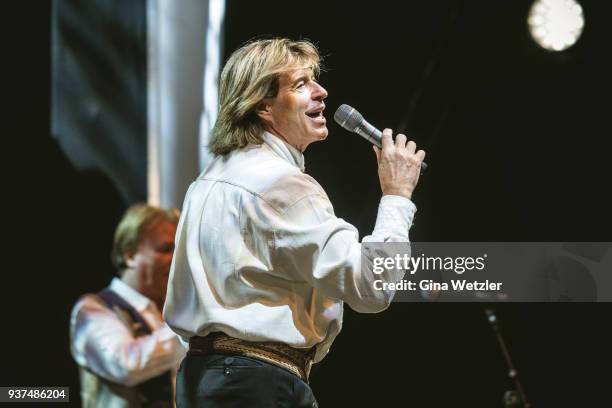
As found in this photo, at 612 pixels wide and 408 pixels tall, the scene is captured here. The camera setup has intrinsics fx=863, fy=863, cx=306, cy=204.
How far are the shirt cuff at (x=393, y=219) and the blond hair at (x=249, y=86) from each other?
288 mm

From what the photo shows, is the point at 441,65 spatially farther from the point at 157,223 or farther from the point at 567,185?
the point at 157,223

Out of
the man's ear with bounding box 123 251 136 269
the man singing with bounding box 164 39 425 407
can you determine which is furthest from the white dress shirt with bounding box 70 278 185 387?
the man singing with bounding box 164 39 425 407

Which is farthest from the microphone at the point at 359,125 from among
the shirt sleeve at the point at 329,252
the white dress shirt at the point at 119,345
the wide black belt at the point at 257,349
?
the white dress shirt at the point at 119,345

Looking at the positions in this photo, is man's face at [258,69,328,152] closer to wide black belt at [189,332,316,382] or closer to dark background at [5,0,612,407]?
wide black belt at [189,332,316,382]

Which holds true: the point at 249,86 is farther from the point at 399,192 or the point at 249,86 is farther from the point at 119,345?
the point at 119,345

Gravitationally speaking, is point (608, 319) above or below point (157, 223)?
below

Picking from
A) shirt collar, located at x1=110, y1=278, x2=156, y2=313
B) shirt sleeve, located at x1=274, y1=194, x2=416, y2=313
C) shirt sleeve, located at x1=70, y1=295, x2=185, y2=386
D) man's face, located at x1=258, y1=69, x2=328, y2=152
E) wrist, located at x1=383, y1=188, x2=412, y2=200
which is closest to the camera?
shirt sleeve, located at x1=274, y1=194, x2=416, y2=313

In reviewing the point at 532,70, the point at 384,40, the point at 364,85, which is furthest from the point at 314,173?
the point at 532,70

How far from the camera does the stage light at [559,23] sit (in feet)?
10.00

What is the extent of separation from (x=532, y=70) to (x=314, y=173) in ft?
2.88

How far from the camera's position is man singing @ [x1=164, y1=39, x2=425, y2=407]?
1474 millimetres

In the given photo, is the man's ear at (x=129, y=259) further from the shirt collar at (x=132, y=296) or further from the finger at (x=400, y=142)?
the finger at (x=400, y=142)

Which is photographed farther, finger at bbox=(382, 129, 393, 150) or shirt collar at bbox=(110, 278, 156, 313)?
shirt collar at bbox=(110, 278, 156, 313)

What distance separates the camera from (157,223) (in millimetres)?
3014
